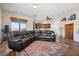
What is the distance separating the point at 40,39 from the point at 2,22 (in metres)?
1.01

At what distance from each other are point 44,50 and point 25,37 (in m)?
0.56

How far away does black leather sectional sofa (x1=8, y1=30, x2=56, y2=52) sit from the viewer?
2.22 m

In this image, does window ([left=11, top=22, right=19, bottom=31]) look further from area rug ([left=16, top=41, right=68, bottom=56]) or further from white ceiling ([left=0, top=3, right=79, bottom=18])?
area rug ([left=16, top=41, right=68, bottom=56])

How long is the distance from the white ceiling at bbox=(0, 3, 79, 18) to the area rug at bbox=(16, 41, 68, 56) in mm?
746

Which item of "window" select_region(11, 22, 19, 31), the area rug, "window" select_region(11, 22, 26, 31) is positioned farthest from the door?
"window" select_region(11, 22, 19, 31)

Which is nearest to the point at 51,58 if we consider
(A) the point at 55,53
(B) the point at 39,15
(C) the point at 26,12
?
(A) the point at 55,53

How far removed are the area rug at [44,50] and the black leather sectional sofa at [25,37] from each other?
105 millimetres

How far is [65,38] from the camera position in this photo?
241 cm

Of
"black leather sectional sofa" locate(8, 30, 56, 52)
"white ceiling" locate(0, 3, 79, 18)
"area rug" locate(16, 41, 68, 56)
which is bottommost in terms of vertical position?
"area rug" locate(16, 41, 68, 56)

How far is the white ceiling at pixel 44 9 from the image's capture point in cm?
222

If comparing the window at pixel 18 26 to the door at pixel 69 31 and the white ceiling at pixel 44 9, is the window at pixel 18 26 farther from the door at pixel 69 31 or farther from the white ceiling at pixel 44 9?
the door at pixel 69 31

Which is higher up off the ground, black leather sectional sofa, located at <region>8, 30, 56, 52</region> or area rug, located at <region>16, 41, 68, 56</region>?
black leather sectional sofa, located at <region>8, 30, 56, 52</region>

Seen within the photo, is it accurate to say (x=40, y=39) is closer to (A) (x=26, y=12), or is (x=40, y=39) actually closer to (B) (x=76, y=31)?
(A) (x=26, y=12)

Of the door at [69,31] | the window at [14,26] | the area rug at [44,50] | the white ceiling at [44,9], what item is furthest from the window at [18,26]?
the door at [69,31]
